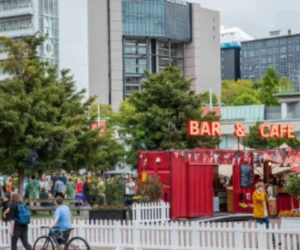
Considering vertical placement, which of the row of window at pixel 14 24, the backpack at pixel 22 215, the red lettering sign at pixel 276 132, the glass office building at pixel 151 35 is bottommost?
the backpack at pixel 22 215

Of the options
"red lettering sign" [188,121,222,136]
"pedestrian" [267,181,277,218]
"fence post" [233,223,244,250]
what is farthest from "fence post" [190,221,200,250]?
"red lettering sign" [188,121,222,136]

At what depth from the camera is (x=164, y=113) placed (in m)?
52.7

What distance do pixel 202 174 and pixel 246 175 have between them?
2.19m

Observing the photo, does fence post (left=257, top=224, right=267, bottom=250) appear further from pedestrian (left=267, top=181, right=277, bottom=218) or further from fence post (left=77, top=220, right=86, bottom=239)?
pedestrian (left=267, top=181, right=277, bottom=218)

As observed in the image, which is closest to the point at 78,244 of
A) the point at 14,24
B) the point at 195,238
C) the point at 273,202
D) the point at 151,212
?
the point at 195,238

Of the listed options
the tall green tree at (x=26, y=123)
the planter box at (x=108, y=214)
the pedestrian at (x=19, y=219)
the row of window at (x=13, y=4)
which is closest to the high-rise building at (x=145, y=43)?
the row of window at (x=13, y=4)

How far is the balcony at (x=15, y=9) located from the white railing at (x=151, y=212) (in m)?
71.6

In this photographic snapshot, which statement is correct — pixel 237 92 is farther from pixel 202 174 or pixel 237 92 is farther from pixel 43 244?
pixel 43 244

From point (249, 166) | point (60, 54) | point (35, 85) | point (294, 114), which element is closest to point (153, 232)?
point (249, 166)

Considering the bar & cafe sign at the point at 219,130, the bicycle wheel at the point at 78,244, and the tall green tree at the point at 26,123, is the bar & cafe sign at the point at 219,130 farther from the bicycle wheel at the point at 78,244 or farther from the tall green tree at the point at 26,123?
the bicycle wheel at the point at 78,244

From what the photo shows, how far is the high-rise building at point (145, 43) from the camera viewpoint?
145m

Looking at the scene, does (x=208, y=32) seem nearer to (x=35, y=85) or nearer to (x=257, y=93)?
(x=257, y=93)

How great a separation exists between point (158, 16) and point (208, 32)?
1737 centimetres

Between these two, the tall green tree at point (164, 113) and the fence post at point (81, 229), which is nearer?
the fence post at point (81, 229)
